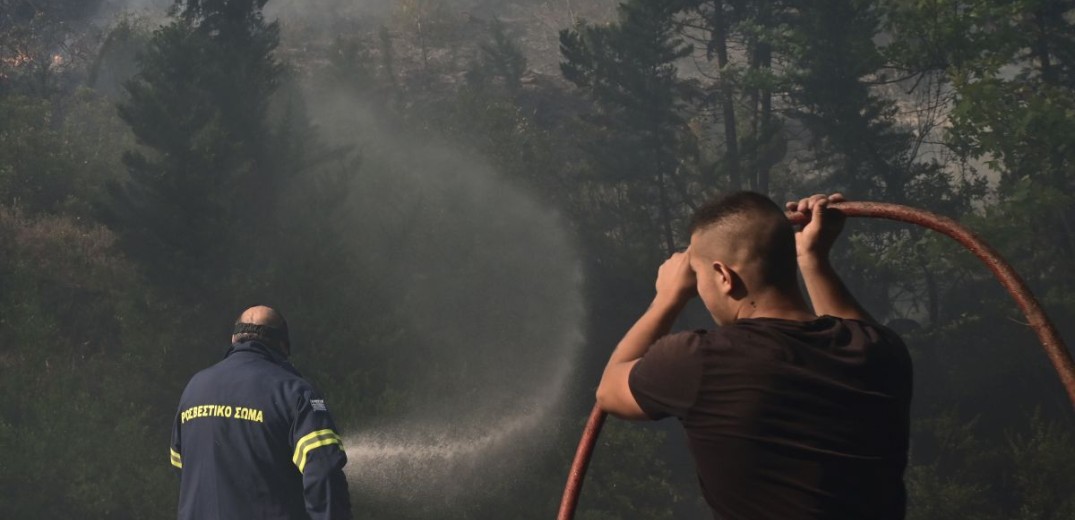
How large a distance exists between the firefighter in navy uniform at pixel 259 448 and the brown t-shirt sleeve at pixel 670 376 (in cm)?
305

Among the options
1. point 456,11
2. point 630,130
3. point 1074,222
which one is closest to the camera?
point 1074,222

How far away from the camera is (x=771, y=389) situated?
2406 mm

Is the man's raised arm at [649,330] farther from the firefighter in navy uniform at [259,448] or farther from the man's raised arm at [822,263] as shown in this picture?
the firefighter in navy uniform at [259,448]

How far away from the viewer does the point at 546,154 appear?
104ft

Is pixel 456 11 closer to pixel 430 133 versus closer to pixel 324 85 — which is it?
pixel 324 85

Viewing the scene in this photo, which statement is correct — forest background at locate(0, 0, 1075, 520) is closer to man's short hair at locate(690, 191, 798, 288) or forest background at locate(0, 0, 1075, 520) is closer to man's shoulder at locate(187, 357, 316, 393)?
man's shoulder at locate(187, 357, 316, 393)

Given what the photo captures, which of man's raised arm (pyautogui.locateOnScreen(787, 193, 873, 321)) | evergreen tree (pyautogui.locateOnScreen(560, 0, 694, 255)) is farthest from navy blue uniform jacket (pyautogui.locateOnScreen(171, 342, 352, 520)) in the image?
evergreen tree (pyautogui.locateOnScreen(560, 0, 694, 255))

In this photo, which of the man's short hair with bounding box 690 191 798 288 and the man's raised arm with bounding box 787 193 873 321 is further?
the man's raised arm with bounding box 787 193 873 321

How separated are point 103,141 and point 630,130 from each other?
14.7m

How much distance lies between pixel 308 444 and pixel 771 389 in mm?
3358

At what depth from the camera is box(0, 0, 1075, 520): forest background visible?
1916cm

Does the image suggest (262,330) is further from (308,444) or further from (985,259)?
(985,259)

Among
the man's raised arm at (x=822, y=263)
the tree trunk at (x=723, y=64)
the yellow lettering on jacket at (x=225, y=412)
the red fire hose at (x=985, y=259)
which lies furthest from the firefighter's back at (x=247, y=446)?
the tree trunk at (x=723, y=64)

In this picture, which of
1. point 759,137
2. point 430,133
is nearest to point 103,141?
point 430,133
